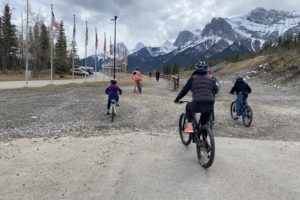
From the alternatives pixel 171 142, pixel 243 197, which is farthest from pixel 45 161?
pixel 243 197

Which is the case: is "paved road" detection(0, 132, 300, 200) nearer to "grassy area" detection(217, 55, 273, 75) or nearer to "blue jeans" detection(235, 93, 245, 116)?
"blue jeans" detection(235, 93, 245, 116)

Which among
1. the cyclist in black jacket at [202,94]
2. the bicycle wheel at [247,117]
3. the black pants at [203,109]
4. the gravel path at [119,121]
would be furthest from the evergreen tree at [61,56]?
the black pants at [203,109]

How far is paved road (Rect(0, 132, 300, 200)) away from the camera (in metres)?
5.57

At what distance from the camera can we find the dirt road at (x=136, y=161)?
565 centimetres

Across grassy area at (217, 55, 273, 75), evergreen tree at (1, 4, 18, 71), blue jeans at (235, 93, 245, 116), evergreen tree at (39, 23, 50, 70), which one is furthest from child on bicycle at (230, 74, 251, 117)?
evergreen tree at (1, 4, 18, 71)

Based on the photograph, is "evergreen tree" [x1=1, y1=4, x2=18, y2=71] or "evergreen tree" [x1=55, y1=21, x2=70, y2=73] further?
"evergreen tree" [x1=55, y1=21, x2=70, y2=73]

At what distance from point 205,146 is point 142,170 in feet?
4.36

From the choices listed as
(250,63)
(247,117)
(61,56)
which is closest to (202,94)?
(247,117)

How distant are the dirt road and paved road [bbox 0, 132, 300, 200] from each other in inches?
0.6

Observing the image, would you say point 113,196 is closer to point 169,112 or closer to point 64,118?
point 64,118

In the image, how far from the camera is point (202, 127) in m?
7.13

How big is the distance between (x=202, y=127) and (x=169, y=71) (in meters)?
126

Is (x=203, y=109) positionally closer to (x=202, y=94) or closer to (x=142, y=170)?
(x=202, y=94)

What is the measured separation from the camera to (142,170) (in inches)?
260
